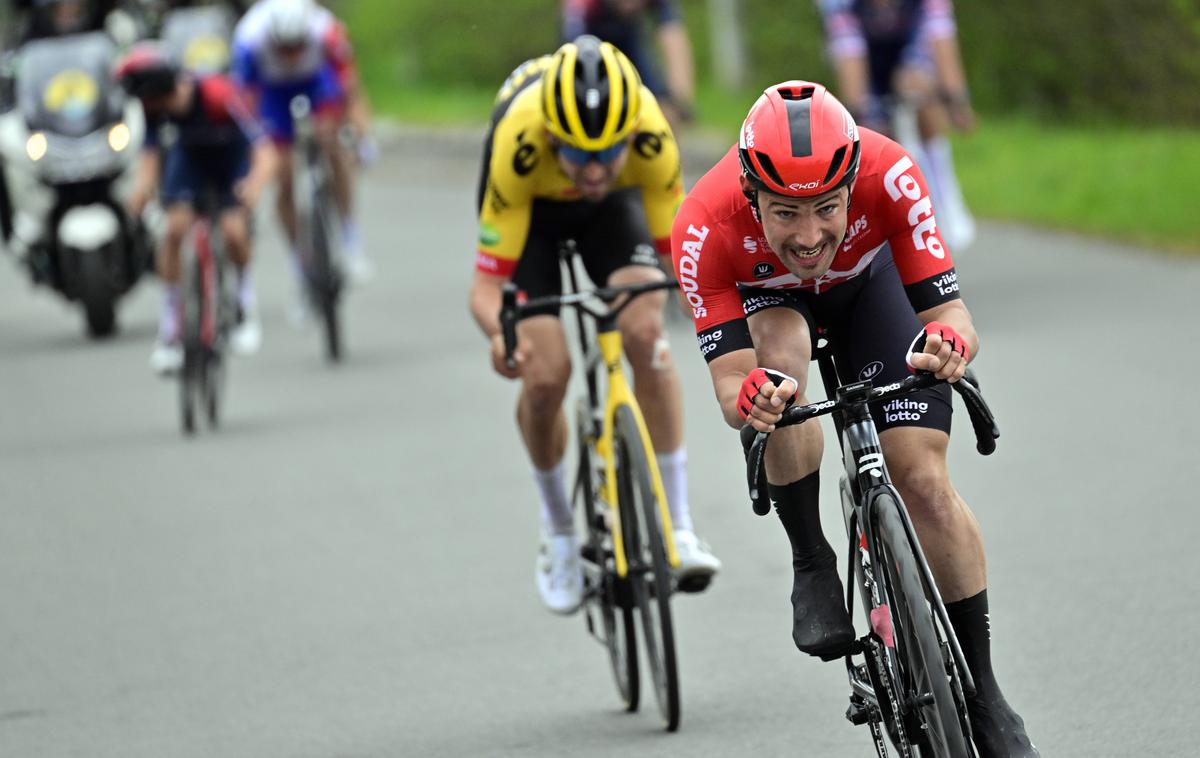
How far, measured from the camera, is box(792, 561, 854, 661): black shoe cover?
5195 millimetres

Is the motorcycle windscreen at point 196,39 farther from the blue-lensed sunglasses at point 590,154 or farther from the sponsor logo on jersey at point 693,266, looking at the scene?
the sponsor logo on jersey at point 693,266

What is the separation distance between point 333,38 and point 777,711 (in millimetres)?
9078

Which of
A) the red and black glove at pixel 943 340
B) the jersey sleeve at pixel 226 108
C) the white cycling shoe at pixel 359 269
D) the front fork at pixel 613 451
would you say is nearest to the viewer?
the red and black glove at pixel 943 340

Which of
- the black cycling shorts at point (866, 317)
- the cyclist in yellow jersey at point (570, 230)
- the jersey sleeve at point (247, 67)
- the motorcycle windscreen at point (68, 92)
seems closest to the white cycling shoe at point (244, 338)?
the jersey sleeve at point (247, 67)

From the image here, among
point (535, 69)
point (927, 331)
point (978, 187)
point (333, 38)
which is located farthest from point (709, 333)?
point (978, 187)

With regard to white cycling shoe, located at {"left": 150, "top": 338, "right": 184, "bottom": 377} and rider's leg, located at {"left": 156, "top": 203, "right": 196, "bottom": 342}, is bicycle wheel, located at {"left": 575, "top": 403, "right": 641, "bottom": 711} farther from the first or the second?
white cycling shoe, located at {"left": 150, "top": 338, "right": 184, "bottom": 377}

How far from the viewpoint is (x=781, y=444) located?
5266 mm

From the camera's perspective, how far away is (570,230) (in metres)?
7.27

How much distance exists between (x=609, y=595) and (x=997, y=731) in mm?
2052

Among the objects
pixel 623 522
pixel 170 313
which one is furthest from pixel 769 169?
pixel 170 313

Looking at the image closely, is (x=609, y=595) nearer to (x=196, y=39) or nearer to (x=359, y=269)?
(x=359, y=269)

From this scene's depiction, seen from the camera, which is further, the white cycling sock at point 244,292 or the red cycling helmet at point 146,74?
the white cycling sock at point 244,292

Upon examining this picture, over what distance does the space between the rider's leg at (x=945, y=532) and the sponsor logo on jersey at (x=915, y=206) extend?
A: 44 centimetres

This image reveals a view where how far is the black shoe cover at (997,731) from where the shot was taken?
16.0ft
